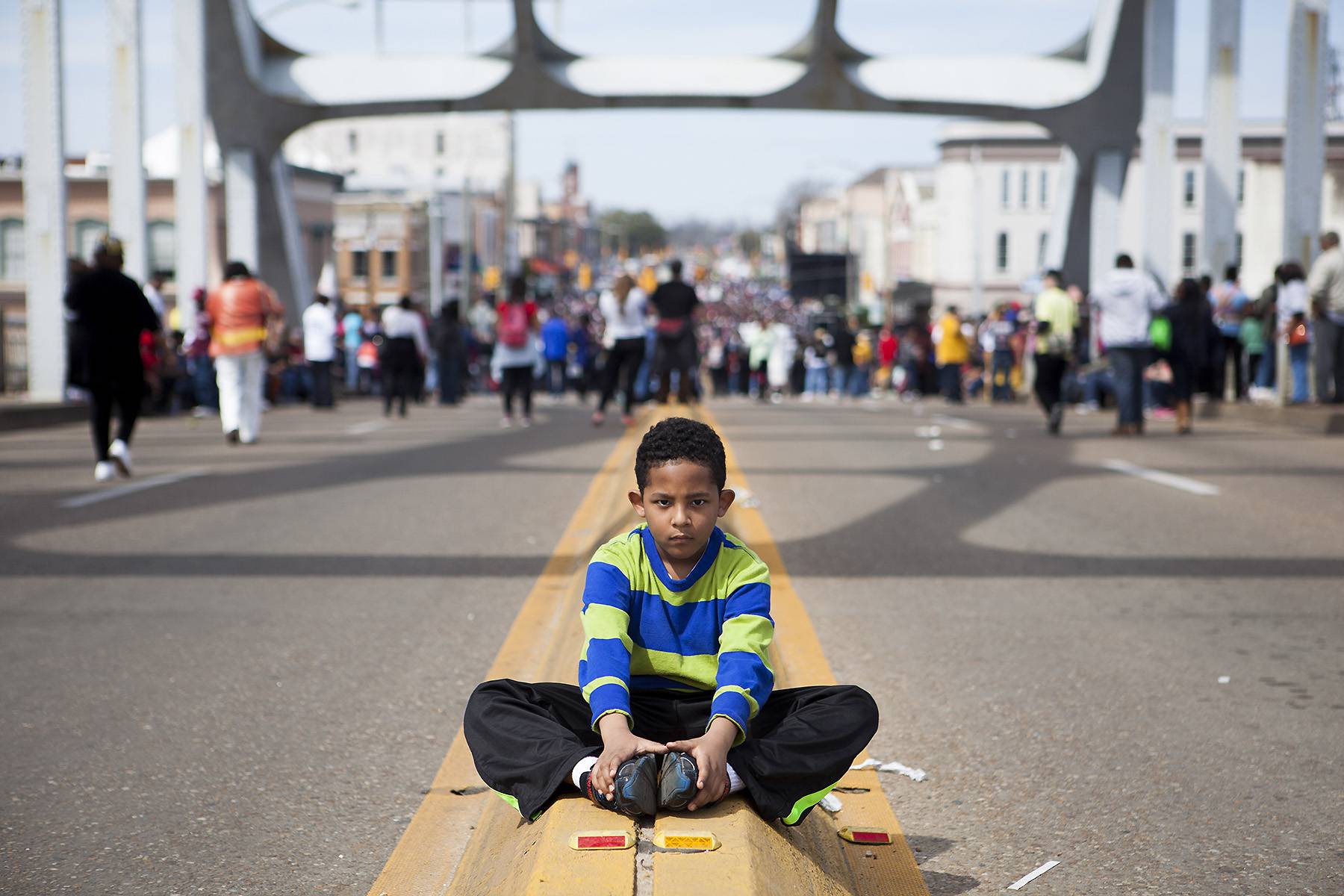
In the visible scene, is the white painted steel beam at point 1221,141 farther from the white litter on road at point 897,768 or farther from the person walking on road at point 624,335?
the white litter on road at point 897,768

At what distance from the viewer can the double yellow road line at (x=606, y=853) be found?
3072 millimetres

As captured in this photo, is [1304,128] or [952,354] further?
[952,354]

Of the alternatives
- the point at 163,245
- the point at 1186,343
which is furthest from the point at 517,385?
the point at 163,245

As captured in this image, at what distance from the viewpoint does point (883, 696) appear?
558cm

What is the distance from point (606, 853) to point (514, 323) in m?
16.7

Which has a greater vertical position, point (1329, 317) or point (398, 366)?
point (1329, 317)

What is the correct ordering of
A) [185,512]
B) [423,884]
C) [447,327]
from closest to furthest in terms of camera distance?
[423,884]
[185,512]
[447,327]

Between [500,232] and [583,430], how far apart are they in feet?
340

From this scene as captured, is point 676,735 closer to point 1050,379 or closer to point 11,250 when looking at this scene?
point 1050,379

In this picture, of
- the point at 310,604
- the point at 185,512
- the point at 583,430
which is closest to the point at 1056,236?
the point at 583,430

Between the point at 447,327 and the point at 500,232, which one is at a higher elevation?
the point at 500,232

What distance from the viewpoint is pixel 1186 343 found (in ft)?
59.7

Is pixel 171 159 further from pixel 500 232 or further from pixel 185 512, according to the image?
pixel 500 232

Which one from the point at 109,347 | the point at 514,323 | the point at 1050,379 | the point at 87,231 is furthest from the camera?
the point at 87,231
